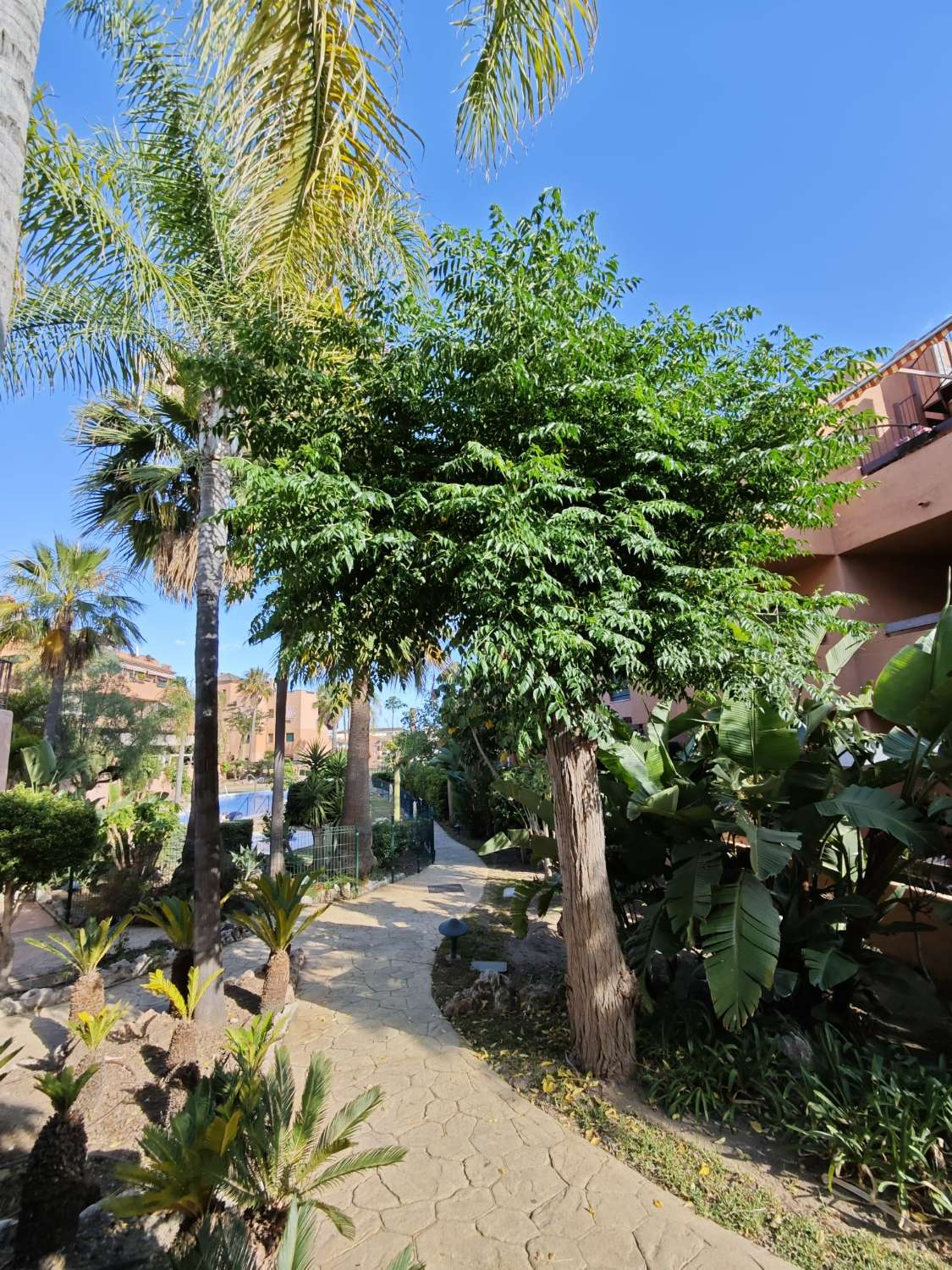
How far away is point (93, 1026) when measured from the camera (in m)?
4.81

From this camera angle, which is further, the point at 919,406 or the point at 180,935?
the point at 919,406

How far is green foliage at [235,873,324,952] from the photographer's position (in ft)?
22.2

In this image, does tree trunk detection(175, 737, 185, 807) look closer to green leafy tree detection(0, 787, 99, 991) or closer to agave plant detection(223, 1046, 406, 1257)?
green leafy tree detection(0, 787, 99, 991)

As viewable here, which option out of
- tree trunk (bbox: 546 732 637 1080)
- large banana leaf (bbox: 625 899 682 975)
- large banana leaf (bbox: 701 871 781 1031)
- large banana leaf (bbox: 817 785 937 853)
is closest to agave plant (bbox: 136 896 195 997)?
tree trunk (bbox: 546 732 637 1080)

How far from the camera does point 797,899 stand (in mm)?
5836

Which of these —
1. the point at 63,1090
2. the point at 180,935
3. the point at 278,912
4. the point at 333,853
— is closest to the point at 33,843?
the point at 180,935

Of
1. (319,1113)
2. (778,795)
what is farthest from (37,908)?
(778,795)

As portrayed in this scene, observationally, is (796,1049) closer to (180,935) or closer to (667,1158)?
(667,1158)

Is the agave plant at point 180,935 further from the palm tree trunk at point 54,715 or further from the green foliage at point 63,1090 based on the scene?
the palm tree trunk at point 54,715

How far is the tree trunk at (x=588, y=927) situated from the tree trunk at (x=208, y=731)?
383 cm

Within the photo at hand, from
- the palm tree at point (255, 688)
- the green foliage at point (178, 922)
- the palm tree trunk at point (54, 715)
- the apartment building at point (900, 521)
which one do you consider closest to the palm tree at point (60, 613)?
the palm tree trunk at point (54, 715)

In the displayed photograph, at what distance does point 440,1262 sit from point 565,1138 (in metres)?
1.51

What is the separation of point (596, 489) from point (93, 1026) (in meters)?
6.18

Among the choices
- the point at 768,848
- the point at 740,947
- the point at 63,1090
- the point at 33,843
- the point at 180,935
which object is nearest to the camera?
the point at 63,1090
